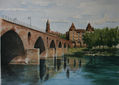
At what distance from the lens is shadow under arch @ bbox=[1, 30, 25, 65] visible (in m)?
45.9

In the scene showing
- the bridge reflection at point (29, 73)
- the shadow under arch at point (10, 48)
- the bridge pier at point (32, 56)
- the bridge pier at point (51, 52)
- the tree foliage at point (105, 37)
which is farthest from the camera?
the tree foliage at point (105, 37)

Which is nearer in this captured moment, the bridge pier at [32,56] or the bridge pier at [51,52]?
the bridge pier at [32,56]

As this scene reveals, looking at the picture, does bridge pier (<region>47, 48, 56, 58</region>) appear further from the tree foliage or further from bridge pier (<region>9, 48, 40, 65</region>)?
the tree foliage

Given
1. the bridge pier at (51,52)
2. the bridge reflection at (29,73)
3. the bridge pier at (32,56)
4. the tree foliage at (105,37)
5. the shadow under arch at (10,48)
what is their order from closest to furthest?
the bridge reflection at (29,73), the shadow under arch at (10,48), the bridge pier at (32,56), the bridge pier at (51,52), the tree foliage at (105,37)

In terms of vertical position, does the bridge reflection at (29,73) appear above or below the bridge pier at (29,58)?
below

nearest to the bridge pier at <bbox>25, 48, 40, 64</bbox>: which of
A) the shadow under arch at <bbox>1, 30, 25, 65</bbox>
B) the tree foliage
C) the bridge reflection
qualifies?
the shadow under arch at <bbox>1, 30, 25, 65</bbox>

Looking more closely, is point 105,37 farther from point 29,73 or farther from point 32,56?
point 29,73

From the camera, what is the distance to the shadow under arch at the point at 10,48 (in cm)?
4591

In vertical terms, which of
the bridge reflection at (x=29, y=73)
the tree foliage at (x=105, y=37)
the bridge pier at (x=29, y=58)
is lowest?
the bridge reflection at (x=29, y=73)

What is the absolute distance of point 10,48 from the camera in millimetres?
47625

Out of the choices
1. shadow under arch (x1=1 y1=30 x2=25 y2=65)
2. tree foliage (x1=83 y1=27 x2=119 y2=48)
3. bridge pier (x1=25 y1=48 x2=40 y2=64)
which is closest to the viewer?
shadow under arch (x1=1 y1=30 x2=25 y2=65)

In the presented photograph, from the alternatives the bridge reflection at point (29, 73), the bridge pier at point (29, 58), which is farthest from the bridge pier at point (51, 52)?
the bridge reflection at point (29, 73)

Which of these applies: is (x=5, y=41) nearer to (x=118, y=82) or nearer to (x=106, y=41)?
(x=118, y=82)

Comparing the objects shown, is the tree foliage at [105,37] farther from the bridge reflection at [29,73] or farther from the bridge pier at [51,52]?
the bridge reflection at [29,73]
